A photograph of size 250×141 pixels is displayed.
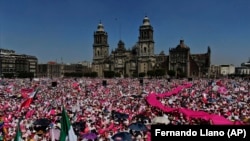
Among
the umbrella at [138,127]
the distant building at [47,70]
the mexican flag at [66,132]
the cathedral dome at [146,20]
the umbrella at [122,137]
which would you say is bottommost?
the umbrella at [122,137]

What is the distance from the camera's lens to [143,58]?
124188 mm

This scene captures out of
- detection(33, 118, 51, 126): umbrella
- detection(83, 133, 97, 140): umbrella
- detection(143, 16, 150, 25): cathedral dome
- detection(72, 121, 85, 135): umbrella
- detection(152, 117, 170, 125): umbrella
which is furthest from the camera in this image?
detection(143, 16, 150, 25): cathedral dome

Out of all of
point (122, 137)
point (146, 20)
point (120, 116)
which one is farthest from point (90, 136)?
point (146, 20)

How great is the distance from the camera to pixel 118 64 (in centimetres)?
13125

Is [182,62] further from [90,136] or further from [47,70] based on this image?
[90,136]

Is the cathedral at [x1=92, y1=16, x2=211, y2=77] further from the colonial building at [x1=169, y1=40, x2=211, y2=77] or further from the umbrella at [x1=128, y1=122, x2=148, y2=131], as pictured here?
the umbrella at [x1=128, y1=122, x2=148, y2=131]

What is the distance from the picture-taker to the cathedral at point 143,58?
11894 centimetres

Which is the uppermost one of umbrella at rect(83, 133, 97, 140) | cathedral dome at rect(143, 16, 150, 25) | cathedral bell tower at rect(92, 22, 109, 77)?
cathedral dome at rect(143, 16, 150, 25)

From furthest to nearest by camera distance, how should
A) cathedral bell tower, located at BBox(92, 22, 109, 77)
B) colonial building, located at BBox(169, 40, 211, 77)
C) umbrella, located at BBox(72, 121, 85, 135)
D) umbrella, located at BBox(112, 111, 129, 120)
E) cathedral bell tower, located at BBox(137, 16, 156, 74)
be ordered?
cathedral bell tower, located at BBox(92, 22, 109, 77)
cathedral bell tower, located at BBox(137, 16, 156, 74)
colonial building, located at BBox(169, 40, 211, 77)
umbrella, located at BBox(112, 111, 129, 120)
umbrella, located at BBox(72, 121, 85, 135)

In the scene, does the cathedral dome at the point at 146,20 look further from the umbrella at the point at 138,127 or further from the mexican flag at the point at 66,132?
the mexican flag at the point at 66,132

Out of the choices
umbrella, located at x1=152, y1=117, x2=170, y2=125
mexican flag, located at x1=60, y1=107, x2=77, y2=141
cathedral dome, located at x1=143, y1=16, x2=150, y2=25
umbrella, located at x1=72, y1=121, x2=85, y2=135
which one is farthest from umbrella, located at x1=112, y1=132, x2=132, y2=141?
cathedral dome, located at x1=143, y1=16, x2=150, y2=25

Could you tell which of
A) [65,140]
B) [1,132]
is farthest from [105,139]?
[1,132]

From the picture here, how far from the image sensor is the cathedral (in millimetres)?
118938

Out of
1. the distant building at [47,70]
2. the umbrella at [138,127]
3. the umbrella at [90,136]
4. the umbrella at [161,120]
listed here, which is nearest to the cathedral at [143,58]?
the distant building at [47,70]
